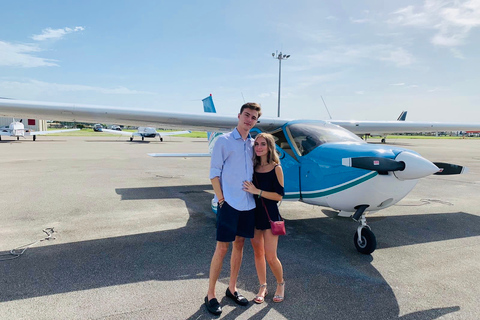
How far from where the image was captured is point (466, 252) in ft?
13.3

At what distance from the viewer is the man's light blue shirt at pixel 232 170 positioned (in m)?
2.50

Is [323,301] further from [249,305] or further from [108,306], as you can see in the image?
[108,306]

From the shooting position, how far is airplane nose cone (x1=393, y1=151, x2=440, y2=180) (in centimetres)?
312

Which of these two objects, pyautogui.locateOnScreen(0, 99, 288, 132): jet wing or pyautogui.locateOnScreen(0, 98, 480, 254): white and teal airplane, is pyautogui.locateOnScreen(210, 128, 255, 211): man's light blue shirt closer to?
pyautogui.locateOnScreen(0, 98, 480, 254): white and teal airplane

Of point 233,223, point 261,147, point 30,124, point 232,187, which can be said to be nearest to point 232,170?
point 232,187

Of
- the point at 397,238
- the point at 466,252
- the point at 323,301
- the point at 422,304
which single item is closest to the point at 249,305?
the point at 323,301

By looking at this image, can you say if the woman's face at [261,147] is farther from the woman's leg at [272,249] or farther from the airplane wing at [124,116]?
the airplane wing at [124,116]

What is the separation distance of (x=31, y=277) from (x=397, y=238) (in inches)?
190

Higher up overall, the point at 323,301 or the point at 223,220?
the point at 223,220

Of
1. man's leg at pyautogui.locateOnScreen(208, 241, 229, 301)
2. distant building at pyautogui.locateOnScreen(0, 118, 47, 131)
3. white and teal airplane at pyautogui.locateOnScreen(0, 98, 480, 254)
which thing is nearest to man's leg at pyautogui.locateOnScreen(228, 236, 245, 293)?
man's leg at pyautogui.locateOnScreen(208, 241, 229, 301)

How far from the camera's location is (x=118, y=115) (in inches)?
212

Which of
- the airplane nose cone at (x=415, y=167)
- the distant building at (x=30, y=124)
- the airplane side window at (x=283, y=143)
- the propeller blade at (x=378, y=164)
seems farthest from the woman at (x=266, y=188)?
the distant building at (x=30, y=124)

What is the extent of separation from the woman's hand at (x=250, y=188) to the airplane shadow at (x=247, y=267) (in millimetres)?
1051

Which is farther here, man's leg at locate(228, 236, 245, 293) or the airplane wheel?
the airplane wheel
